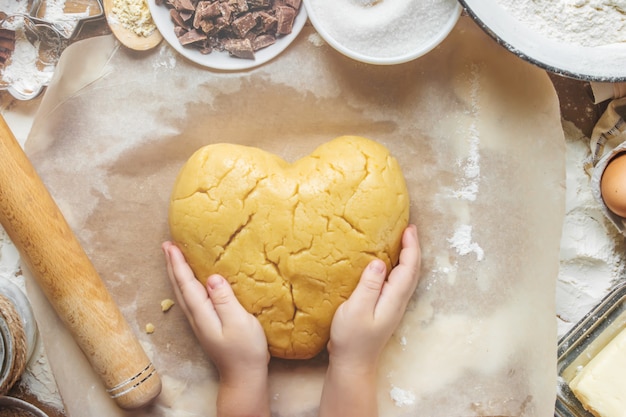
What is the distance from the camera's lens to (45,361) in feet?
4.92

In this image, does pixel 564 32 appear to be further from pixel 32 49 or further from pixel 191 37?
pixel 32 49

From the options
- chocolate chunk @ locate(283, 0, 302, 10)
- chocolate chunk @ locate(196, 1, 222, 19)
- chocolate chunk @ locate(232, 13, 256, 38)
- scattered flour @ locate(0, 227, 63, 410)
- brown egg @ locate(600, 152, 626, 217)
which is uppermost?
chocolate chunk @ locate(283, 0, 302, 10)

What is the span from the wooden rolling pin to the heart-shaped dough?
0.77ft

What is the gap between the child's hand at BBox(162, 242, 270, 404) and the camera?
1354 millimetres

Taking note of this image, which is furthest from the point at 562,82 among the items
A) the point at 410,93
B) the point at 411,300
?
the point at 411,300

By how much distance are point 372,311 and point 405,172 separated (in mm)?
389

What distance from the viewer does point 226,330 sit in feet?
4.45

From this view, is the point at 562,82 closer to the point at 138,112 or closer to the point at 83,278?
the point at 138,112

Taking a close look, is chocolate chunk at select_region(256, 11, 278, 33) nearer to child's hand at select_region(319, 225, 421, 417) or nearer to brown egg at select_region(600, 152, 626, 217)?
child's hand at select_region(319, 225, 421, 417)

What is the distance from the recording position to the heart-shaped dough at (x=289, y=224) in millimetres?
1336

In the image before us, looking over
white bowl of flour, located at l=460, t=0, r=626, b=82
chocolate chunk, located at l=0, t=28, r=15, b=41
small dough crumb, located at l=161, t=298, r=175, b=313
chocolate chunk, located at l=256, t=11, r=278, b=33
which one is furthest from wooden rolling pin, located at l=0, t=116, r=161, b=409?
white bowl of flour, located at l=460, t=0, r=626, b=82

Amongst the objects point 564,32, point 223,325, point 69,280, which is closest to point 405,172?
point 564,32

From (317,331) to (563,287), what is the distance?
71 centimetres

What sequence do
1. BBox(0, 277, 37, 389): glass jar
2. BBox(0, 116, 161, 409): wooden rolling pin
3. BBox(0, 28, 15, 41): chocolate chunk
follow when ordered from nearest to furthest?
BBox(0, 116, 161, 409): wooden rolling pin → BBox(0, 277, 37, 389): glass jar → BBox(0, 28, 15, 41): chocolate chunk
